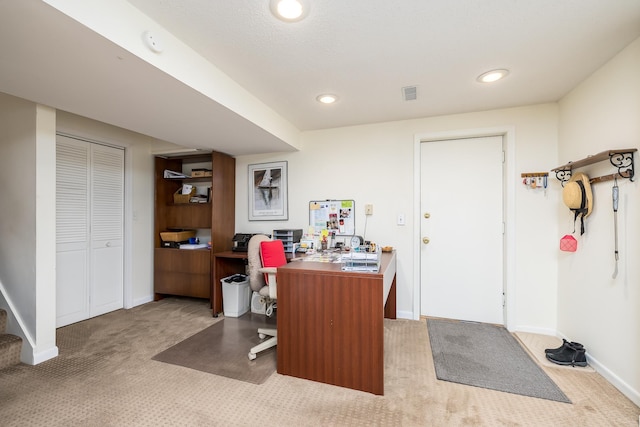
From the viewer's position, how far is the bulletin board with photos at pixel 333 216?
127 inches

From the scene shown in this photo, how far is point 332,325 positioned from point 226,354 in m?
1.09

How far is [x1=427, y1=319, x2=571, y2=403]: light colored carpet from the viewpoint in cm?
186

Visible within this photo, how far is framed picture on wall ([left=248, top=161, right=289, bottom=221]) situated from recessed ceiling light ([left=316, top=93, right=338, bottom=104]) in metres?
1.15

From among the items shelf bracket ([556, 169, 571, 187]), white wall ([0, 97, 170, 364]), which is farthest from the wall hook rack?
white wall ([0, 97, 170, 364])

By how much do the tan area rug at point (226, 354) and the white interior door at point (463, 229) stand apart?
1871 mm

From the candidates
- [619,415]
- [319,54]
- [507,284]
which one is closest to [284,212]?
[319,54]

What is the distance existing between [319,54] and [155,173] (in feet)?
9.88

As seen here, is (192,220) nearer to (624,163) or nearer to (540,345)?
(540,345)

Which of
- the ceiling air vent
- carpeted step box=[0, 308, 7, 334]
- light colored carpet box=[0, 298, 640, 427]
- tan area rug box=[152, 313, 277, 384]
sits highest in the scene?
the ceiling air vent

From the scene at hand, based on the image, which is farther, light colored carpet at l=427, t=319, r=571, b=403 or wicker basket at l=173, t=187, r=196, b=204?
wicker basket at l=173, t=187, r=196, b=204

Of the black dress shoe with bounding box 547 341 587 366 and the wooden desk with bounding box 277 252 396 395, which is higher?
the wooden desk with bounding box 277 252 396 395

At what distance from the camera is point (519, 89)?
7.63 feet

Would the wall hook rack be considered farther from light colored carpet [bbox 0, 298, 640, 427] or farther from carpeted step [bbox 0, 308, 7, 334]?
carpeted step [bbox 0, 308, 7, 334]

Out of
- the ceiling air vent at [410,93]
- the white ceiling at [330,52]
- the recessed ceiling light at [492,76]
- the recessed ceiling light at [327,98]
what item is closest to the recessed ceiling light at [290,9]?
the white ceiling at [330,52]
